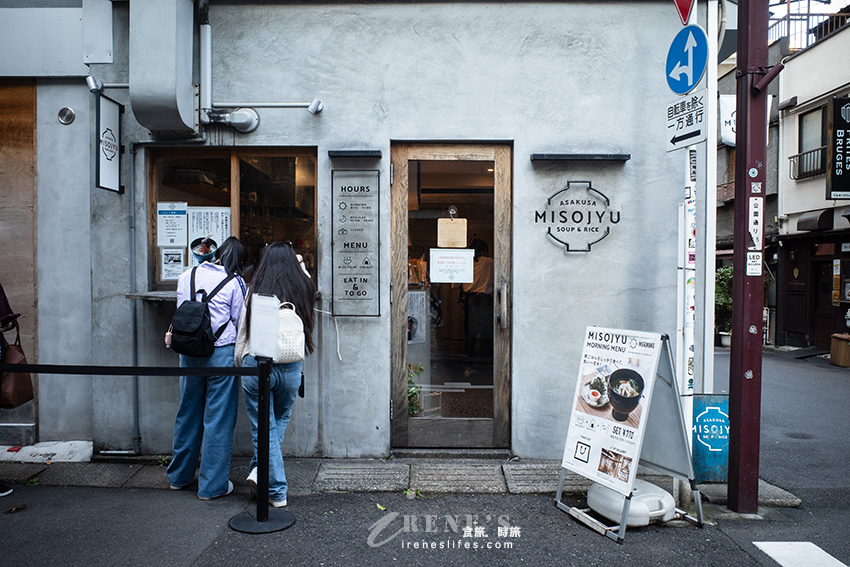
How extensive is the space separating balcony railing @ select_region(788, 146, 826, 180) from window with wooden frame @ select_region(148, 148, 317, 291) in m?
13.9

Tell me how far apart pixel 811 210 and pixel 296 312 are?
14592 mm

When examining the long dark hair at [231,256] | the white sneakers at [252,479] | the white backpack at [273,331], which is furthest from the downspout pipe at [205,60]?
the white sneakers at [252,479]

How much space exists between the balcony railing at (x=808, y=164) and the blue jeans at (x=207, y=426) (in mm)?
15006

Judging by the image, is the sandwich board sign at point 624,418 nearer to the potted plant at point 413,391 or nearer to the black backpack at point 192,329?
the potted plant at point 413,391

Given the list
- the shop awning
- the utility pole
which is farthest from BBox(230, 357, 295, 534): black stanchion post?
the shop awning

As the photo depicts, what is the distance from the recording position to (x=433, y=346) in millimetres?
4984

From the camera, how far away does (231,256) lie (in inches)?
159

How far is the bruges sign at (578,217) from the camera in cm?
468

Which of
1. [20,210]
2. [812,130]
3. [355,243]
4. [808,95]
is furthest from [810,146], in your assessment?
[20,210]

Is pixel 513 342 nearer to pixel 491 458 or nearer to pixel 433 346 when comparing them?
pixel 433 346

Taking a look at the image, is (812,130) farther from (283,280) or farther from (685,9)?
(283,280)

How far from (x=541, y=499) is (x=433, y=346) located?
1.67 metres

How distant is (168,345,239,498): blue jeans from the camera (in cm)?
389

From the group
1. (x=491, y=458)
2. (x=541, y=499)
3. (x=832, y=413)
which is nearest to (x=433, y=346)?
(x=491, y=458)
